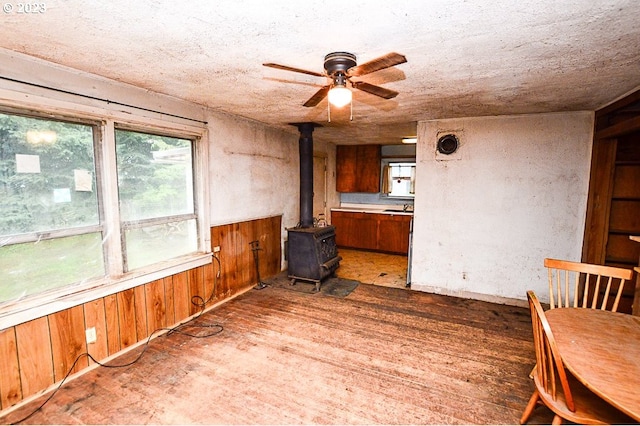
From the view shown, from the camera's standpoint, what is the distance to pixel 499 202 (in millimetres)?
3816

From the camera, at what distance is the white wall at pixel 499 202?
3.53m

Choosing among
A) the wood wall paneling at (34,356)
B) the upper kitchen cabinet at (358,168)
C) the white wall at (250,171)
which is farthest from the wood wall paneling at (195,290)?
the upper kitchen cabinet at (358,168)

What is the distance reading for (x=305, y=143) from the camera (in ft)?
14.6

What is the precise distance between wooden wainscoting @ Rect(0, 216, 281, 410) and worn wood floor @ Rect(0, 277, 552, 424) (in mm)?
133

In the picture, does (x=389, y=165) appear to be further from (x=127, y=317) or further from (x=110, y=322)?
(x=110, y=322)

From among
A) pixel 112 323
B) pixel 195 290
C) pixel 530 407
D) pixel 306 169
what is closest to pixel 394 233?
pixel 306 169


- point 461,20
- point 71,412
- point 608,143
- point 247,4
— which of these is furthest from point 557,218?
point 71,412

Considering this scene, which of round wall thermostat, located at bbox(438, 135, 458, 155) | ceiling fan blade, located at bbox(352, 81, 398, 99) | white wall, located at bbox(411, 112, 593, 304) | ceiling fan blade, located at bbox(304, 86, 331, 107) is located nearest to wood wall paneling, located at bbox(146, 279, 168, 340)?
ceiling fan blade, located at bbox(304, 86, 331, 107)

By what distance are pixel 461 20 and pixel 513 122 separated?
267 centimetres

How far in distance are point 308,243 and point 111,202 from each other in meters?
2.34

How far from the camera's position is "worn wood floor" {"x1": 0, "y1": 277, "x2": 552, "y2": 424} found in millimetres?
1953

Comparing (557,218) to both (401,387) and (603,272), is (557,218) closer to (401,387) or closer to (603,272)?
(603,272)

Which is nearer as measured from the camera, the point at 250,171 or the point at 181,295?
the point at 181,295

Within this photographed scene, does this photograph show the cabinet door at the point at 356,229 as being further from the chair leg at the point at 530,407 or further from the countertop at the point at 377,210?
the chair leg at the point at 530,407
